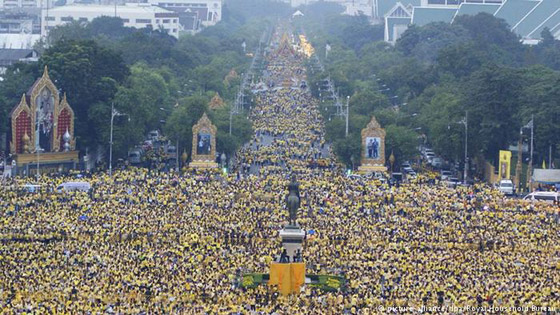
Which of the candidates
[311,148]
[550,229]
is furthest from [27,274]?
[311,148]

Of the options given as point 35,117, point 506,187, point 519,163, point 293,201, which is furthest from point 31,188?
point 519,163

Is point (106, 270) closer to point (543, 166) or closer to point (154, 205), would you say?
point (154, 205)

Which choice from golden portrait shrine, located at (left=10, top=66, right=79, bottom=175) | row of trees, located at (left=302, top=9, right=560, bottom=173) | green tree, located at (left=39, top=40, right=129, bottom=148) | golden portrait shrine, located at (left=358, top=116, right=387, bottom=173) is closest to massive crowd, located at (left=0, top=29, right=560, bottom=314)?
golden portrait shrine, located at (left=10, top=66, right=79, bottom=175)

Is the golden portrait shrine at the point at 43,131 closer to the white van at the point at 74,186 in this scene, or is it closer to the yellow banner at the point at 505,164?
the white van at the point at 74,186

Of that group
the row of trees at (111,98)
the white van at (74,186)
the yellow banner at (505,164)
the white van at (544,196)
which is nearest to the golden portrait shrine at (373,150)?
the yellow banner at (505,164)

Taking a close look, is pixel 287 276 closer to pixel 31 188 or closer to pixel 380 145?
pixel 31 188

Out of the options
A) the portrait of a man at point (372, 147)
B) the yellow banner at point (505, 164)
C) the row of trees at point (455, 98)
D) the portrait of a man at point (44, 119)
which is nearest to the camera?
the yellow banner at point (505, 164)
